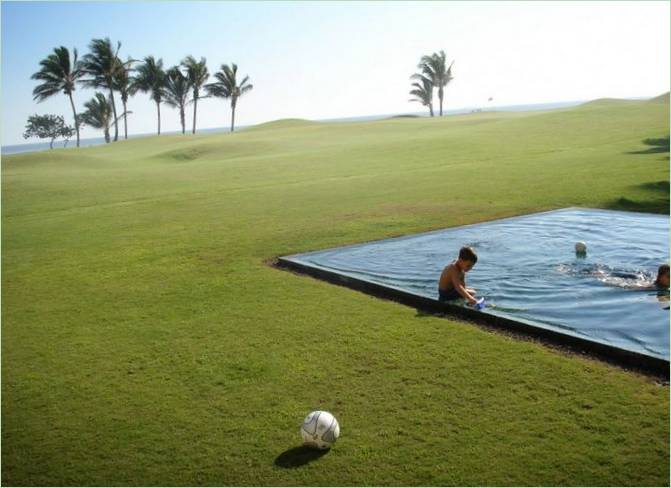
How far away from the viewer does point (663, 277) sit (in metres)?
7.71

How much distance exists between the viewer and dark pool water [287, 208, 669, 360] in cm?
677

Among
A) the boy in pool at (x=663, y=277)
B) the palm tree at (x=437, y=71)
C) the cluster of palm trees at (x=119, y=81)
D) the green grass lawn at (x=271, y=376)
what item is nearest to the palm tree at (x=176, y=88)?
the cluster of palm trees at (x=119, y=81)

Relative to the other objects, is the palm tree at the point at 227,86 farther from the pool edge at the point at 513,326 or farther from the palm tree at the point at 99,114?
the pool edge at the point at 513,326

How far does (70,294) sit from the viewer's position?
9391 mm

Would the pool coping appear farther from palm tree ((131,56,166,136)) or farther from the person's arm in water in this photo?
palm tree ((131,56,166,136))

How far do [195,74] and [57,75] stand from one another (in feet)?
52.4

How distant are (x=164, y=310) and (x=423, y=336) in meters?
3.58

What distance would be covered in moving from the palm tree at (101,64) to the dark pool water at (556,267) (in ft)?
175

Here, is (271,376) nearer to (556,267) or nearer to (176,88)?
(556,267)

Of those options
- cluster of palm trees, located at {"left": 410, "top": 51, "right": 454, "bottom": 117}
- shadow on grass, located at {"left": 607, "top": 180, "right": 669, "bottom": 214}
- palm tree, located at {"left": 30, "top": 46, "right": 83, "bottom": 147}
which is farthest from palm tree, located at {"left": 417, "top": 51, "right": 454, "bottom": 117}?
shadow on grass, located at {"left": 607, "top": 180, "right": 669, "bottom": 214}

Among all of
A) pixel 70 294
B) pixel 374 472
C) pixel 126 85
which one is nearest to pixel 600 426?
pixel 374 472

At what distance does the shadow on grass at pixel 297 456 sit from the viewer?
14.5ft

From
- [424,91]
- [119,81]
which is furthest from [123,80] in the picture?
[424,91]

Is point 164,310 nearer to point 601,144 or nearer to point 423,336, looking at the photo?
point 423,336
